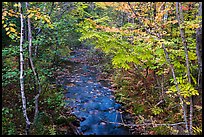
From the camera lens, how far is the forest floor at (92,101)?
688cm

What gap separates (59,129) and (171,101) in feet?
13.9

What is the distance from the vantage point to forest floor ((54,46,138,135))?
6875 millimetres

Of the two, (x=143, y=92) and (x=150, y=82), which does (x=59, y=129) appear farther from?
(x=150, y=82)

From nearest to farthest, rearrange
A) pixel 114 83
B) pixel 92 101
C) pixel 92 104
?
1. pixel 92 104
2. pixel 92 101
3. pixel 114 83

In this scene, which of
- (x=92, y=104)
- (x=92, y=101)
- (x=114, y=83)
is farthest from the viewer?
(x=114, y=83)

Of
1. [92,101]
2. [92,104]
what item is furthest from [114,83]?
[92,104]

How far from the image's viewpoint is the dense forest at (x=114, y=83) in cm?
550

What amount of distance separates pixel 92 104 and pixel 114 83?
105 inches

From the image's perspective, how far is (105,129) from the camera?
6.78 m

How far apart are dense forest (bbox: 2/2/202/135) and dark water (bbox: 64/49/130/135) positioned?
3 centimetres

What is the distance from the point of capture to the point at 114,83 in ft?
35.4

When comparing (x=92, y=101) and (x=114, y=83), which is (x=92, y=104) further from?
(x=114, y=83)

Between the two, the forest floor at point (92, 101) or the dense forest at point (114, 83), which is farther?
the forest floor at point (92, 101)

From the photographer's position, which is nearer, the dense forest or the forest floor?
the dense forest
